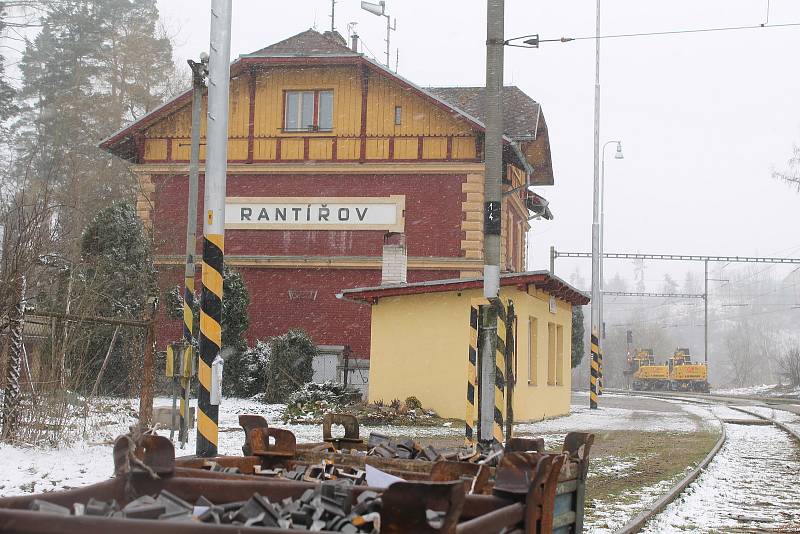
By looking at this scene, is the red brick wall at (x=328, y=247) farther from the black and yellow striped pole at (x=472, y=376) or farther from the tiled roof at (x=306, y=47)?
the black and yellow striped pole at (x=472, y=376)

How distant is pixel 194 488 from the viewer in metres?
3.97

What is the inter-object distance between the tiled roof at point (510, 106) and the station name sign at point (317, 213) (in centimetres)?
389

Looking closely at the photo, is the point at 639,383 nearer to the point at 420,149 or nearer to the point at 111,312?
the point at 420,149

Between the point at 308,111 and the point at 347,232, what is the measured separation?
3824 mm

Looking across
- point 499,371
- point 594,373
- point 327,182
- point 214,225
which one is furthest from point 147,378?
point 594,373

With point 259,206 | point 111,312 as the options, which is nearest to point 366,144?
point 259,206

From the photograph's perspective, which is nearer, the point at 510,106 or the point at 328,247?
the point at 328,247

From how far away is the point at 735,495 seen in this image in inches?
457

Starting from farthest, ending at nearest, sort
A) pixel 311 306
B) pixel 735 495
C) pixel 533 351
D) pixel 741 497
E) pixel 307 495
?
pixel 311 306 < pixel 533 351 < pixel 735 495 < pixel 741 497 < pixel 307 495

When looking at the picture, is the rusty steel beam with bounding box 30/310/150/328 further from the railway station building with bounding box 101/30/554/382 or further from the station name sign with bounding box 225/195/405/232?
the station name sign with bounding box 225/195/405/232

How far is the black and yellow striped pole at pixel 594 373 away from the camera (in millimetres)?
29031

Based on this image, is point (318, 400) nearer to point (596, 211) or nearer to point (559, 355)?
point (559, 355)

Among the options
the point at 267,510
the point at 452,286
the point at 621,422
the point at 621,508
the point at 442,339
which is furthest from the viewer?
the point at 621,422

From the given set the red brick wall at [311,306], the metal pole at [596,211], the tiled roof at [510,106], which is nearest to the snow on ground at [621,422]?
the metal pole at [596,211]
